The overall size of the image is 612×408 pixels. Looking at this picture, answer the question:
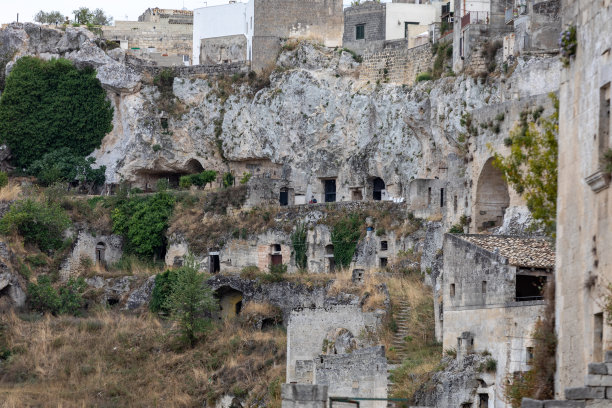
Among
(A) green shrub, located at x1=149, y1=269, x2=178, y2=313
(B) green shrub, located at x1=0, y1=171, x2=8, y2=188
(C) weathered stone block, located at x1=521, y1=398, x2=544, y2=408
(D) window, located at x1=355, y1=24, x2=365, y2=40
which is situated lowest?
(C) weathered stone block, located at x1=521, y1=398, x2=544, y2=408

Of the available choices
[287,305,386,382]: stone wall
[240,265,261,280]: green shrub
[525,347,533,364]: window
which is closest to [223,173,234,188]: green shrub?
[240,265,261,280]: green shrub

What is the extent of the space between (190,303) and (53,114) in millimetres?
19681

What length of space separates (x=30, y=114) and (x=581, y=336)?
158ft

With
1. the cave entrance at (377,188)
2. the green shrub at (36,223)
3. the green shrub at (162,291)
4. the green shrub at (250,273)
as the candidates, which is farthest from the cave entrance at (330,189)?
the green shrub at (36,223)

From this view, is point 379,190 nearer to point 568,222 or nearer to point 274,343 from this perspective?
point 274,343

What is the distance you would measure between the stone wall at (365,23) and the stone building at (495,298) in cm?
2675

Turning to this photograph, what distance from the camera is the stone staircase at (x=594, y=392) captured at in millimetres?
15500

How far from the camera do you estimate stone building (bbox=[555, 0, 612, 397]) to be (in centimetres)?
1756

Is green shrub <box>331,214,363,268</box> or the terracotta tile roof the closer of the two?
the terracotta tile roof

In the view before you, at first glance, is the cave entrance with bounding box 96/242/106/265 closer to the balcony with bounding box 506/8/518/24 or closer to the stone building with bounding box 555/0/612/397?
the balcony with bounding box 506/8/518/24

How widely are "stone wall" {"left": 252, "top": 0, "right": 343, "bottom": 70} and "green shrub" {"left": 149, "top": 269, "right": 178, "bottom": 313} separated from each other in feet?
48.3

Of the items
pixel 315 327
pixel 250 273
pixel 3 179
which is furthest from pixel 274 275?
pixel 3 179

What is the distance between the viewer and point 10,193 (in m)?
57.0

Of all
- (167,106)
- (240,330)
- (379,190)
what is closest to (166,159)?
(167,106)
